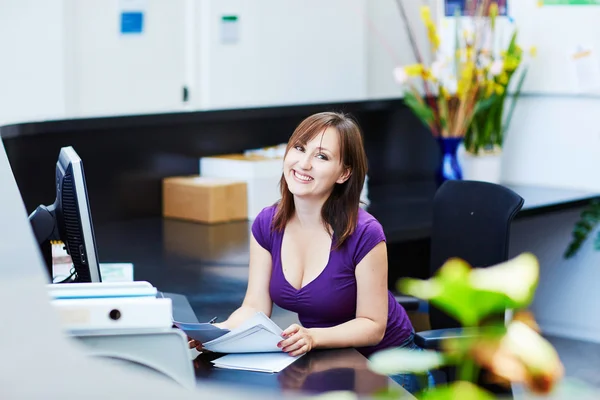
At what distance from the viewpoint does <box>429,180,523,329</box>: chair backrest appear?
2.51 m

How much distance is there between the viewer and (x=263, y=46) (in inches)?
172

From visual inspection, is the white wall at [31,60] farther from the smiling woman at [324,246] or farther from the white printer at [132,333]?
the white printer at [132,333]

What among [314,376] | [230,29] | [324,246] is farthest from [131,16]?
[314,376]

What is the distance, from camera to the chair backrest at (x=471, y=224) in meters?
2.51

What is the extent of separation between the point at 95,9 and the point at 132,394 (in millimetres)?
3506

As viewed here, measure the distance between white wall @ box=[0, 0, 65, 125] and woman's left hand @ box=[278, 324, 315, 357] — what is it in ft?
6.63

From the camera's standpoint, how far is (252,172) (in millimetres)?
3488

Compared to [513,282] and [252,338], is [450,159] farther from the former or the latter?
[513,282]

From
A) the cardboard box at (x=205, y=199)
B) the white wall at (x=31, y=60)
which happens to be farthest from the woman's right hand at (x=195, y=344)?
the white wall at (x=31, y=60)

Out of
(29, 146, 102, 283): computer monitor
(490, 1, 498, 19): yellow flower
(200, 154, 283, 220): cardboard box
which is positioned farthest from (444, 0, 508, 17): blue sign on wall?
(29, 146, 102, 283): computer monitor

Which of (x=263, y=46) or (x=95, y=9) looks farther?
(x=263, y=46)

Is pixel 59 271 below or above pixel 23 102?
below

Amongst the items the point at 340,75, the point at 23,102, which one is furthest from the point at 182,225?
the point at 340,75

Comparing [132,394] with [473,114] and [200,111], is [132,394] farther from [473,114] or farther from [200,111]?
[473,114]
